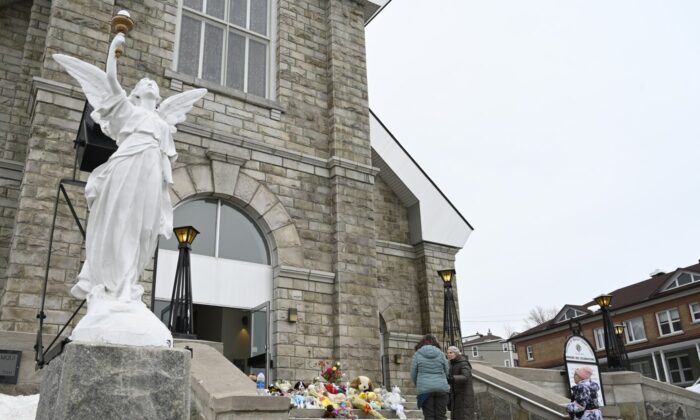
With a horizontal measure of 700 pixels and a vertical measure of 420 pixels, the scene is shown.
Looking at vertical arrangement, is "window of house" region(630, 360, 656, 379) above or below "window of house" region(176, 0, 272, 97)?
below

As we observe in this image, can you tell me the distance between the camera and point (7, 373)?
7.72 meters

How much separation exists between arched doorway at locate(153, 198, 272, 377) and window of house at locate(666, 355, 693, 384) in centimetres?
2952

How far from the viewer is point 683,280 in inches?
1296

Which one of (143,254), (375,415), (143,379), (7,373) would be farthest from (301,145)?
(143,379)

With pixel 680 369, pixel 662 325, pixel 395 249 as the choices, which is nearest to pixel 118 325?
pixel 395 249

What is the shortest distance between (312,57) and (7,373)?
8.78 meters

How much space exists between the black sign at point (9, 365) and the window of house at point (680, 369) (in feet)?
110

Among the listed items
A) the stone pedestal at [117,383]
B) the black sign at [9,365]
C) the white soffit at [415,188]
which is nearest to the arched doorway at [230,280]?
the black sign at [9,365]

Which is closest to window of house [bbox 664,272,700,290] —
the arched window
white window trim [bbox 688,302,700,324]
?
white window trim [bbox 688,302,700,324]

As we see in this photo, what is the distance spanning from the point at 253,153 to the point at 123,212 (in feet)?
23.9

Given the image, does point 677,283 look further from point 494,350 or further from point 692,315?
point 494,350

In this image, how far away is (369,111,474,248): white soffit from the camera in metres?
15.5

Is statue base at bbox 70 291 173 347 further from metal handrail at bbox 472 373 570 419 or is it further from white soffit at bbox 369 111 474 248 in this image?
white soffit at bbox 369 111 474 248

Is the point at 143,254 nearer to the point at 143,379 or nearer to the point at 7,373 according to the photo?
the point at 143,379
